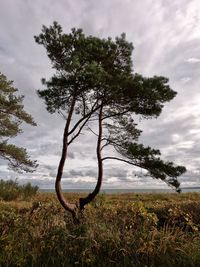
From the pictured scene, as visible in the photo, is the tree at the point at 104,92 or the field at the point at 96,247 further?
the tree at the point at 104,92

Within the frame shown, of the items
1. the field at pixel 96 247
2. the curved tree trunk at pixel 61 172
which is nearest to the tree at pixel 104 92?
the curved tree trunk at pixel 61 172

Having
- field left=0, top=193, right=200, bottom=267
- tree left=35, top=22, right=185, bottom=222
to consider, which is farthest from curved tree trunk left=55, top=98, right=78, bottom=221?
field left=0, top=193, right=200, bottom=267

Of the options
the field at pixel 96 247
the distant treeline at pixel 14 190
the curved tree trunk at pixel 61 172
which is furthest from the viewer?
the distant treeline at pixel 14 190

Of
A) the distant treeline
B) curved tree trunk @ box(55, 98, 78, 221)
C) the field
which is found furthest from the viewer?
the distant treeline


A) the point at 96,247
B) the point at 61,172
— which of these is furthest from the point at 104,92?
the point at 96,247

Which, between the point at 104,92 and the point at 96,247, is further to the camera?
the point at 104,92

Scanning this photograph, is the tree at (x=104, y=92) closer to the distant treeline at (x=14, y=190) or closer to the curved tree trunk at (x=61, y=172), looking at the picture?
the curved tree trunk at (x=61, y=172)

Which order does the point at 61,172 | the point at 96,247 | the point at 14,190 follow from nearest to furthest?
the point at 96,247 → the point at 61,172 → the point at 14,190

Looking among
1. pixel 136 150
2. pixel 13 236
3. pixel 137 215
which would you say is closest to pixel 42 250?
pixel 13 236

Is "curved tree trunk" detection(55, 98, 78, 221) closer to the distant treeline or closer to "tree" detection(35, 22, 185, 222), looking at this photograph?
"tree" detection(35, 22, 185, 222)

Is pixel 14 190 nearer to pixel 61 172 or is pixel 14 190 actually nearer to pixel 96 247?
pixel 61 172

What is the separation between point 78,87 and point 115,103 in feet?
5.57

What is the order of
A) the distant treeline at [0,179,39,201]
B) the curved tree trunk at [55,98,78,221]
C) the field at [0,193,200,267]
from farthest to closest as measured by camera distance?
the distant treeline at [0,179,39,201]
the curved tree trunk at [55,98,78,221]
the field at [0,193,200,267]

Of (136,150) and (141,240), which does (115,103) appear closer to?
(136,150)
